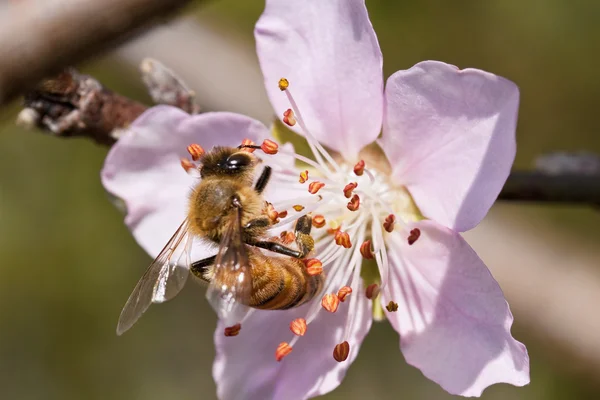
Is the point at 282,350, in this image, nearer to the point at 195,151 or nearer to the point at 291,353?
the point at 291,353

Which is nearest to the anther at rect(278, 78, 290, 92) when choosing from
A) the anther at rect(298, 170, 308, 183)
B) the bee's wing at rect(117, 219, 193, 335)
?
the anther at rect(298, 170, 308, 183)

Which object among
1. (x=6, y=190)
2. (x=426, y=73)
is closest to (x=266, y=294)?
(x=426, y=73)

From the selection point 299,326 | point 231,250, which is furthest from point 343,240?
point 231,250

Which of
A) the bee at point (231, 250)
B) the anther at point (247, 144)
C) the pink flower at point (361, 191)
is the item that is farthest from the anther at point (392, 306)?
the anther at point (247, 144)

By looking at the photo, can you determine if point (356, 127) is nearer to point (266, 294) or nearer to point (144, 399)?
point (266, 294)

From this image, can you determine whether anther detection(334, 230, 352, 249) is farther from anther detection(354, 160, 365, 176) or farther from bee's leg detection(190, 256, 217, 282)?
bee's leg detection(190, 256, 217, 282)
